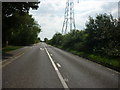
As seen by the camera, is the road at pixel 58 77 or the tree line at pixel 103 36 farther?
the tree line at pixel 103 36

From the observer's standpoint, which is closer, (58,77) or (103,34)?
(58,77)

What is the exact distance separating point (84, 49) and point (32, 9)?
10.1m

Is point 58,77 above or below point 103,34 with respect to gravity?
below

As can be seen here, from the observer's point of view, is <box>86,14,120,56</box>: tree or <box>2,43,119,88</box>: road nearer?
<box>2,43,119,88</box>: road

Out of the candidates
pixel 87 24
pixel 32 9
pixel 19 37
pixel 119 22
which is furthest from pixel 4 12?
pixel 19 37

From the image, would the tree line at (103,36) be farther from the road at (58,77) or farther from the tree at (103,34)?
the road at (58,77)

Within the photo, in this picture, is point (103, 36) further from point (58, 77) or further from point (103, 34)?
point (58, 77)

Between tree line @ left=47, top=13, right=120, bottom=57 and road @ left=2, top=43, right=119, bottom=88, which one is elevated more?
tree line @ left=47, top=13, right=120, bottom=57

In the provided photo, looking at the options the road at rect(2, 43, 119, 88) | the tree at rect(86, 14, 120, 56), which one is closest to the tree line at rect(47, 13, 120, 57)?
the tree at rect(86, 14, 120, 56)

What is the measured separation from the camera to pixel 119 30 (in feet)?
62.8

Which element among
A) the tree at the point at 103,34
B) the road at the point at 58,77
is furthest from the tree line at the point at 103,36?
the road at the point at 58,77

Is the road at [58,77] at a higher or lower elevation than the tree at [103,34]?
lower

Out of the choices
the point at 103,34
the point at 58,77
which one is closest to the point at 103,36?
the point at 103,34

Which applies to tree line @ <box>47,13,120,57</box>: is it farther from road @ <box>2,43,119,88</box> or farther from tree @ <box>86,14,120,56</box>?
road @ <box>2,43,119,88</box>
